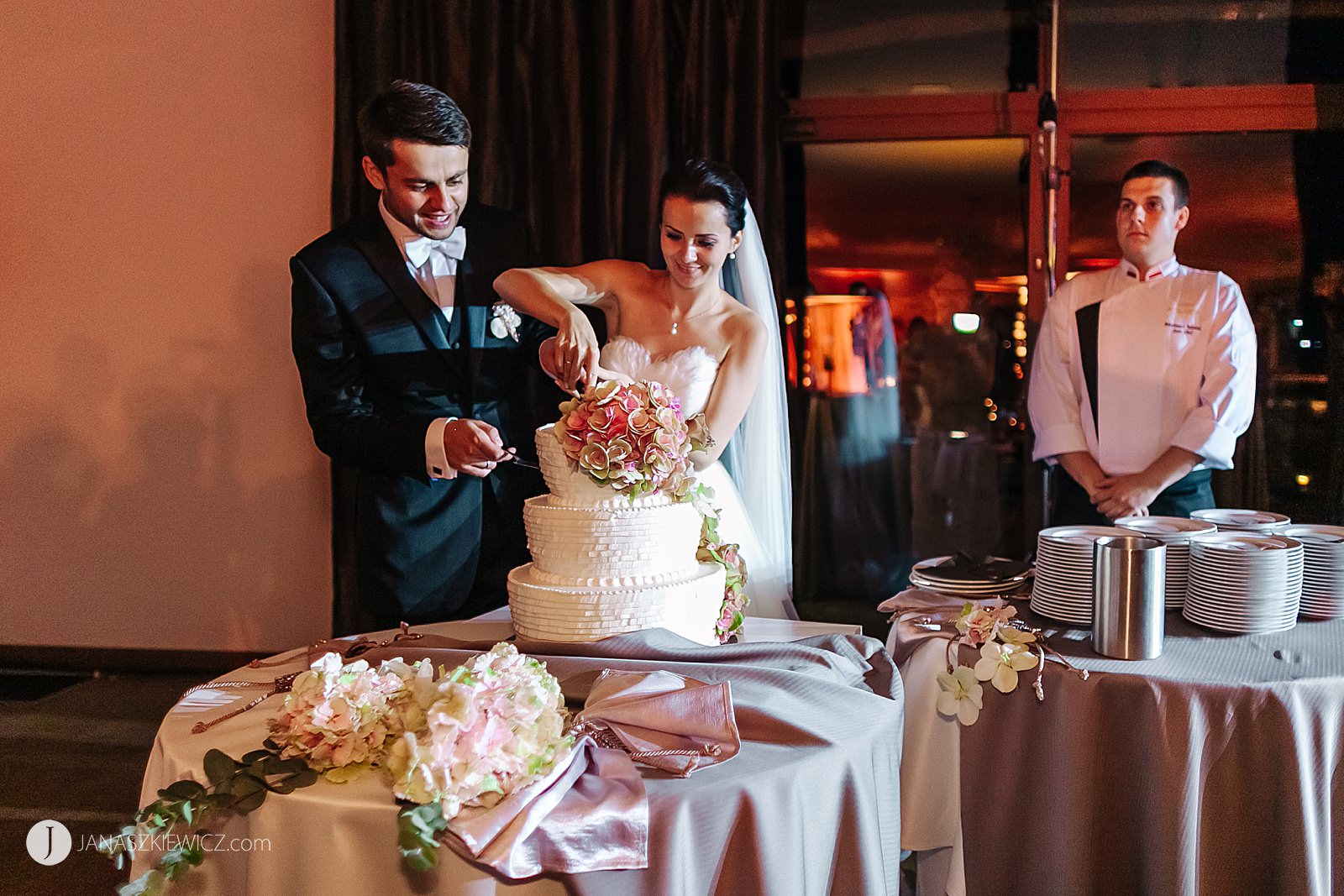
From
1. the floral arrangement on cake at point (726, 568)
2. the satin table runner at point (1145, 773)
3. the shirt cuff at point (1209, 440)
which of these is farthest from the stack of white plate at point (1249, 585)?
the shirt cuff at point (1209, 440)

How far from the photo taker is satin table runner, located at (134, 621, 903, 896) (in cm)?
118

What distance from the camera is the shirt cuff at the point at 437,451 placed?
2.33 m

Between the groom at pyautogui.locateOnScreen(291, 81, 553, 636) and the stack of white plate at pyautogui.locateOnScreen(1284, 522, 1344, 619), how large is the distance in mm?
1800

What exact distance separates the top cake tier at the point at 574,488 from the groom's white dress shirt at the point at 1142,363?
200 cm

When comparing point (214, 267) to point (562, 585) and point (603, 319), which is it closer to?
point (603, 319)

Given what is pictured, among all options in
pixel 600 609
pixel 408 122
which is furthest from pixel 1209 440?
pixel 408 122

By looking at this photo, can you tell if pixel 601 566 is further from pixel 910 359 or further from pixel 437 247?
pixel 910 359

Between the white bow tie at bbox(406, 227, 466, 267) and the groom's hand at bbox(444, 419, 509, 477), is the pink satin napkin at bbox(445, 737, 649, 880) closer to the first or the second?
the groom's hand at bbox(444, 419, 509, 477)

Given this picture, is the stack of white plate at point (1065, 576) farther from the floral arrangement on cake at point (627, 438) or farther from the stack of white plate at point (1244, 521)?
the floral arrangement on cake at point (627, 438)

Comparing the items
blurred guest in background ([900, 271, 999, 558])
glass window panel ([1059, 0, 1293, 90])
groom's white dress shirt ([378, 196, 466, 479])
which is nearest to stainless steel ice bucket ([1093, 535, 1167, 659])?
groom's white dress shirt ([378, 196, 466, 479])

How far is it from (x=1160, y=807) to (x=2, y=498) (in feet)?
15.3

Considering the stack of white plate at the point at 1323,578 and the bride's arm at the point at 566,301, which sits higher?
the bride's arm at the point at 566,301

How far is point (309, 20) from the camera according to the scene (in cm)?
418

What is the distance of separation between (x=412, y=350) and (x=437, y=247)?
300mm
